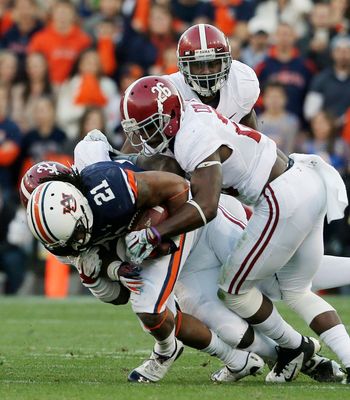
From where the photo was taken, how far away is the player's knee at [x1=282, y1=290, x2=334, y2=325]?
6376 mm

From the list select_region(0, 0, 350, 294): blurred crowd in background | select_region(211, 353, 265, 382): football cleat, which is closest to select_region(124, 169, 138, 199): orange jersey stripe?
select_region(211, 353, 265, 382): football cleat

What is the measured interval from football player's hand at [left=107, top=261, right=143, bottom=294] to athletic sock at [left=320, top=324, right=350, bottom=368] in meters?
1.05

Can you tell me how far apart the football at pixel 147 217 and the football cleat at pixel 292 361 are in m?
1.11

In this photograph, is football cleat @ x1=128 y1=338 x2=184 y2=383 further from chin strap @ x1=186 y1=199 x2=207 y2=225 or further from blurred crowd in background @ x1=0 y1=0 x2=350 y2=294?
blurred crowd in background @ x1=0 y1=0 x2=350 y2=294

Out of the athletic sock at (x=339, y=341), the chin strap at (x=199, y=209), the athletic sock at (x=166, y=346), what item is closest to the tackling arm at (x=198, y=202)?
the chin strap at (x=199, y=209)

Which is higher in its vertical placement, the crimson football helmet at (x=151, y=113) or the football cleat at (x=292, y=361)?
the crimson football helmet at (x=151, y=113)

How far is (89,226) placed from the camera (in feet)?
19.4

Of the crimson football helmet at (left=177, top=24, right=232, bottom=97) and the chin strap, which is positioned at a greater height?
the crimson football helmet at (left=177, top=24, right=232, bottom=97)

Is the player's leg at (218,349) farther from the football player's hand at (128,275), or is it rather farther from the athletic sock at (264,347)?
the football player's hand at (128,275)

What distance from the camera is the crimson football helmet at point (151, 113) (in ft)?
20.1

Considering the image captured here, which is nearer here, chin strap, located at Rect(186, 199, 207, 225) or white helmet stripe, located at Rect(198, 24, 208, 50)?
chin strap, located at Rect(186, 199, 207, 225)

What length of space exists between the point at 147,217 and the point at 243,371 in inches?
42.4

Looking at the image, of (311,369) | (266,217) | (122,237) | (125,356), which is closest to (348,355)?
(311,369)

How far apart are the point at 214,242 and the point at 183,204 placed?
69 cm
